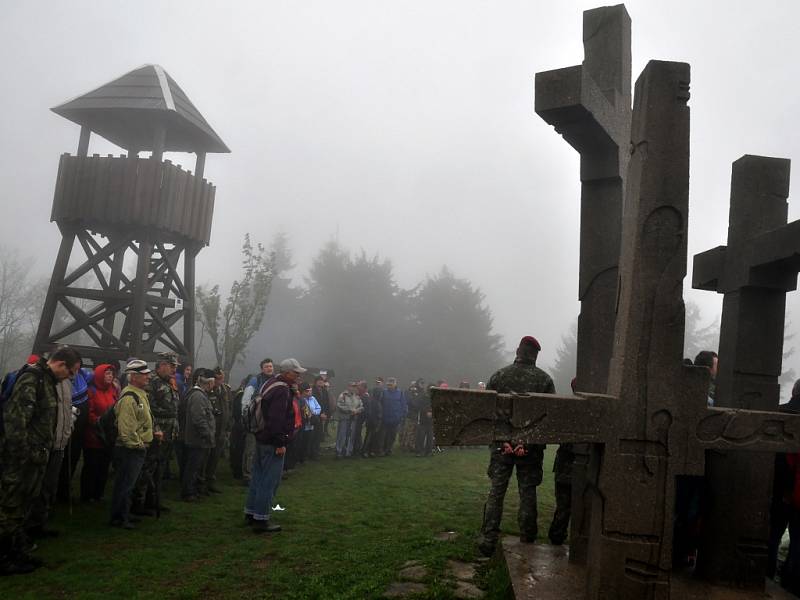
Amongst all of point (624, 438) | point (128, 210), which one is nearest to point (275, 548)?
point (624, 438)

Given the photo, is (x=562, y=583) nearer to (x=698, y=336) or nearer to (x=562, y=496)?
(x=562, y=496)

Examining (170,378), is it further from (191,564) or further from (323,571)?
(323,571)

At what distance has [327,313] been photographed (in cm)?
3853

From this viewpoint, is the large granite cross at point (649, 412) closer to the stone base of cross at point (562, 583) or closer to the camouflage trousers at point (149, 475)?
the stone base of cross at point (562, 583)

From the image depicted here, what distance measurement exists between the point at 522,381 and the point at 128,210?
38.3 ft

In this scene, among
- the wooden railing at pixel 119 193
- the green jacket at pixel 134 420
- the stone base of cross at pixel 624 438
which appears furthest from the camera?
the wooden railing at pixel 119 193

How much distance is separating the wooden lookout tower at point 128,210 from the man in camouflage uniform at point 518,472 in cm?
1079

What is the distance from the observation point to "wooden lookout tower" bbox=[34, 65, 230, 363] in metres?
14.1

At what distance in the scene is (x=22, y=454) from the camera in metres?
5.35

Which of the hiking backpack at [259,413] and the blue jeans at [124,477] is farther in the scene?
the hiking backpack at [259,413]

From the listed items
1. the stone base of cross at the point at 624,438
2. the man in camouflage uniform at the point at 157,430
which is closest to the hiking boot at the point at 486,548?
the stone base of cross at the point at 624,438

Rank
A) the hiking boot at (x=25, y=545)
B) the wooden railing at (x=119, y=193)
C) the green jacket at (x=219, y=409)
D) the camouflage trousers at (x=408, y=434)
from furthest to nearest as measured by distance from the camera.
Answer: the camouflage trousers at (x=408, y=434) → the wooden railing at (x=119, y=193) → the green jacket at (x=219, y=409) → the hiking boot at (x=25, y=545)

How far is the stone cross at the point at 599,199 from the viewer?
4.98m

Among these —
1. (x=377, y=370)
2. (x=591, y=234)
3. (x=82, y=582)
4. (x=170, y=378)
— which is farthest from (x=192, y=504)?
(x=377, y=370)
